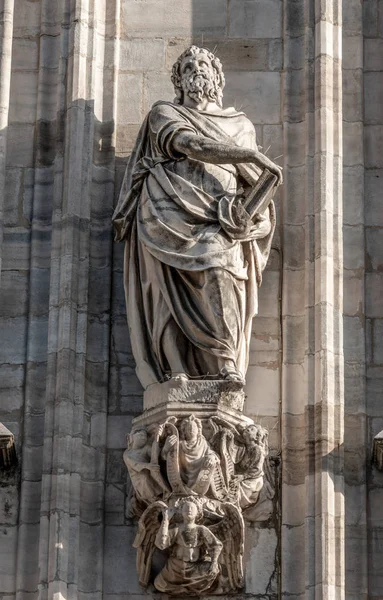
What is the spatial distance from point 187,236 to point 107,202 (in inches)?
41.8

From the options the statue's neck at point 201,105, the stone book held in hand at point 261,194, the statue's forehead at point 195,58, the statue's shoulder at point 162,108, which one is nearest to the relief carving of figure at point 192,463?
the stone book held in hand at point 261,194

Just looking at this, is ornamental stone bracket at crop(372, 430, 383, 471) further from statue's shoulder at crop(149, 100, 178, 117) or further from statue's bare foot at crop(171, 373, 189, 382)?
statue's shoulder at crop(149, 100, 178, 117)

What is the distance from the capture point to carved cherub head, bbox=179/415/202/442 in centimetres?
1547

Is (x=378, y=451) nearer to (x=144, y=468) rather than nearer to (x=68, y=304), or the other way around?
(x=144, y=468)

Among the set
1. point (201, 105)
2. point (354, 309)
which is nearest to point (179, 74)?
point (201, 105)

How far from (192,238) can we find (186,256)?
0.15m

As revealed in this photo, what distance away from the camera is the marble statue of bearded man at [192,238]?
1577cm

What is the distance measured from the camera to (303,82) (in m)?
17.1

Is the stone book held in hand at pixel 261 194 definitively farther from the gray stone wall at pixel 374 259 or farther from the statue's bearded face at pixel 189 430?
the statue's bearded face at pixel 189 430

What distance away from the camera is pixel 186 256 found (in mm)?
15820

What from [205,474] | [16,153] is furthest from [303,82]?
[205,474]

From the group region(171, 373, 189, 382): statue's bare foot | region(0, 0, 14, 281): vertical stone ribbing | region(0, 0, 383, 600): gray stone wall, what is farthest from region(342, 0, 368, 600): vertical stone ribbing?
region(0, 0, 14, 281): vertical stone ribbing

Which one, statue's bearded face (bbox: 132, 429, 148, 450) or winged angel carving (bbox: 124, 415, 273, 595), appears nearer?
winged angel carving (bbox: 124, 415, 273, 595)

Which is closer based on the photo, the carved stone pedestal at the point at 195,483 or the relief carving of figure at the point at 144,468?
the carved stone pedestal at the point at 195,483
